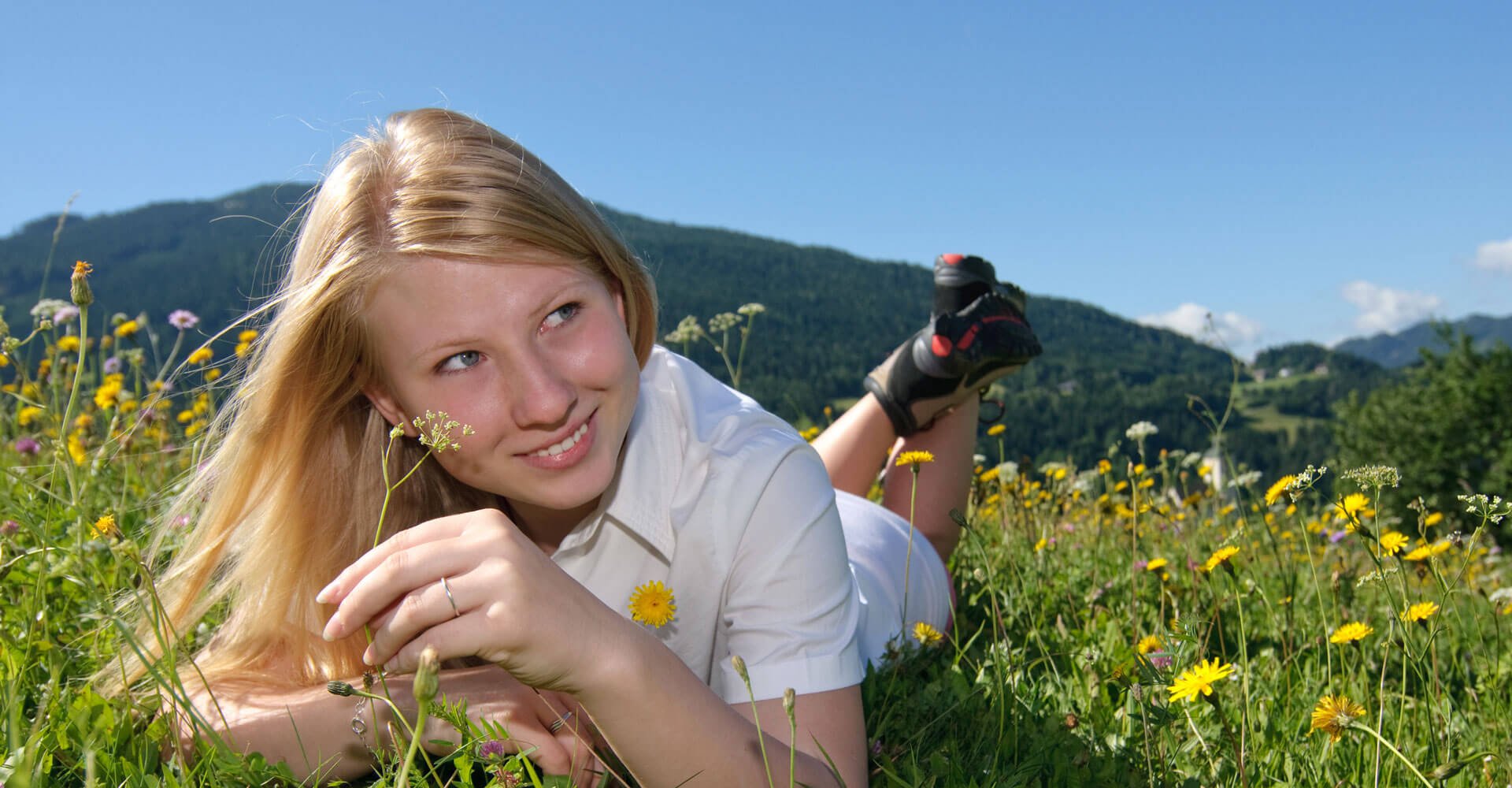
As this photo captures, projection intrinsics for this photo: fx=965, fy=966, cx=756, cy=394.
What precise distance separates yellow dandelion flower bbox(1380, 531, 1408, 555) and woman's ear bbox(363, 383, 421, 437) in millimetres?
1795

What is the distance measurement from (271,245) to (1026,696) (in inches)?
75.6

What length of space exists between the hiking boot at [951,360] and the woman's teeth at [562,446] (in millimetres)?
1802

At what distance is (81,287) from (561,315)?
0.72 m

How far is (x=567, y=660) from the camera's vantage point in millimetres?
1202

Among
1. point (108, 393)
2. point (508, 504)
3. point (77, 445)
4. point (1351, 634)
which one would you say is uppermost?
point (1351, 634)

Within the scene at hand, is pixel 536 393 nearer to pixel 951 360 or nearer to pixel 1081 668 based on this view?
pixel 1081 668

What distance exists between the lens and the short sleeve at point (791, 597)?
5.50 ft

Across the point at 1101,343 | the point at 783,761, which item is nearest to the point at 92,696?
the point at 783,761

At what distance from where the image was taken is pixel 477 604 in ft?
3.78

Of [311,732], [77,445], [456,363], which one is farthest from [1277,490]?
[77,445]

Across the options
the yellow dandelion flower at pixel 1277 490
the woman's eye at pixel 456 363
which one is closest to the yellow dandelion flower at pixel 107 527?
the woman's eye at pixel 456 363

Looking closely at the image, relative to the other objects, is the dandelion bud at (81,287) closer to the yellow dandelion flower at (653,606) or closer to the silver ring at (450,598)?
the silver ring at (450,598)

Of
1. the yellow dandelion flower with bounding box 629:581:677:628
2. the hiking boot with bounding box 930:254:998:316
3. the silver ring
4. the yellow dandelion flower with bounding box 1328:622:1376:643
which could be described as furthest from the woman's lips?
the hiking boot with bounding box 930:254:998:316

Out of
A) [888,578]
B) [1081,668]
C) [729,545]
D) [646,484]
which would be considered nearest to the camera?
[729,545]
